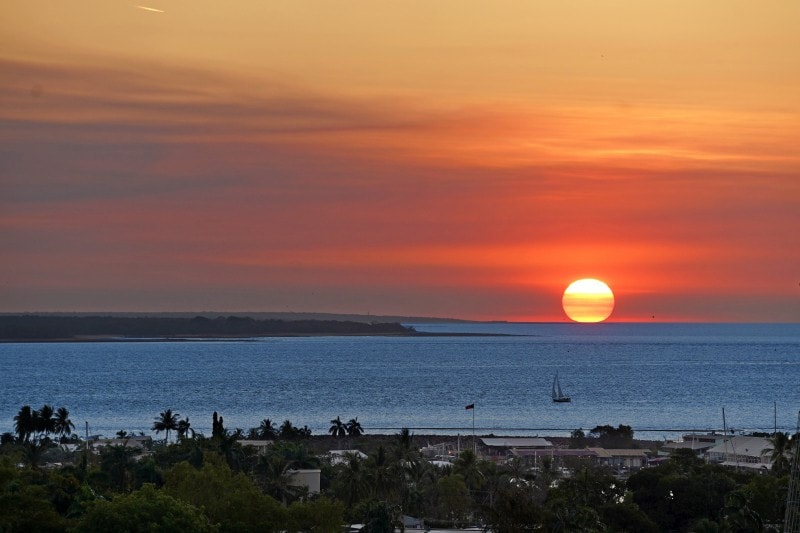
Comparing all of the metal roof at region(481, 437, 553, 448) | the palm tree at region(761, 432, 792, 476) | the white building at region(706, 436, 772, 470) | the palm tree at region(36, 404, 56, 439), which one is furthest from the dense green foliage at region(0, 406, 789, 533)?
the metal roof at region(481, 437, 553, 448)

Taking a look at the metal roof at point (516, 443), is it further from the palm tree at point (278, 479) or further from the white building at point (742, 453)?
the palm tree at point (278, 479)

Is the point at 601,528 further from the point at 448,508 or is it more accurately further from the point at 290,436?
the point at 290,436

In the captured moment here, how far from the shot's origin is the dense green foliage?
49.2 m

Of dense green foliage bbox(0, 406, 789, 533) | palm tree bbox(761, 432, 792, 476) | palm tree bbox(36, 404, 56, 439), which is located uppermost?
palm tree bbox(36, 404, 56, 439)

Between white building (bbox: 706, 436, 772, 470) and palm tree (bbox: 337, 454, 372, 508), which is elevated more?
white building (bbox: 706, 436, 772, 470)

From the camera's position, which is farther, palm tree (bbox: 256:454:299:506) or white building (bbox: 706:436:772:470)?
white building (bbox: 706:436:772:470)

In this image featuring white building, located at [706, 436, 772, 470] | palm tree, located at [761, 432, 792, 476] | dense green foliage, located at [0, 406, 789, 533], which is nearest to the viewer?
dense green foliage, located at [0, 406, 789, 533]

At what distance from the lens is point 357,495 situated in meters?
76.8

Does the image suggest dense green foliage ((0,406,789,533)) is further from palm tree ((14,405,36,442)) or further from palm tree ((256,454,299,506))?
palm tree ((14,405,36,442))

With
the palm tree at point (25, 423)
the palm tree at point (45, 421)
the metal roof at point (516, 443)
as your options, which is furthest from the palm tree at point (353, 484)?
the palm tree at point (45, 421)

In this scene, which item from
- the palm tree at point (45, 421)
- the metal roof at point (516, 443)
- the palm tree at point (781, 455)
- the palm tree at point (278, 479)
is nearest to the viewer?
the palm tree at point (278, 479)

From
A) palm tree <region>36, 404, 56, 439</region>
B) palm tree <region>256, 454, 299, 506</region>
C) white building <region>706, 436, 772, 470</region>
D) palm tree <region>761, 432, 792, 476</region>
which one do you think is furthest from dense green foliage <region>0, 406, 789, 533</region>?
palm tree <region>36, 404, 56, 439</region>

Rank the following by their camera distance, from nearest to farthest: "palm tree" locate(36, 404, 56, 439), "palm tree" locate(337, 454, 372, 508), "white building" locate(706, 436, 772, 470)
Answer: "palm tree" locate(337, 454, 372, 508), "white building" locate(706, 436, 772, 470), "palm tree" locate(36, 404, 56, 439)

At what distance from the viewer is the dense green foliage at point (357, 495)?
49188 mm
